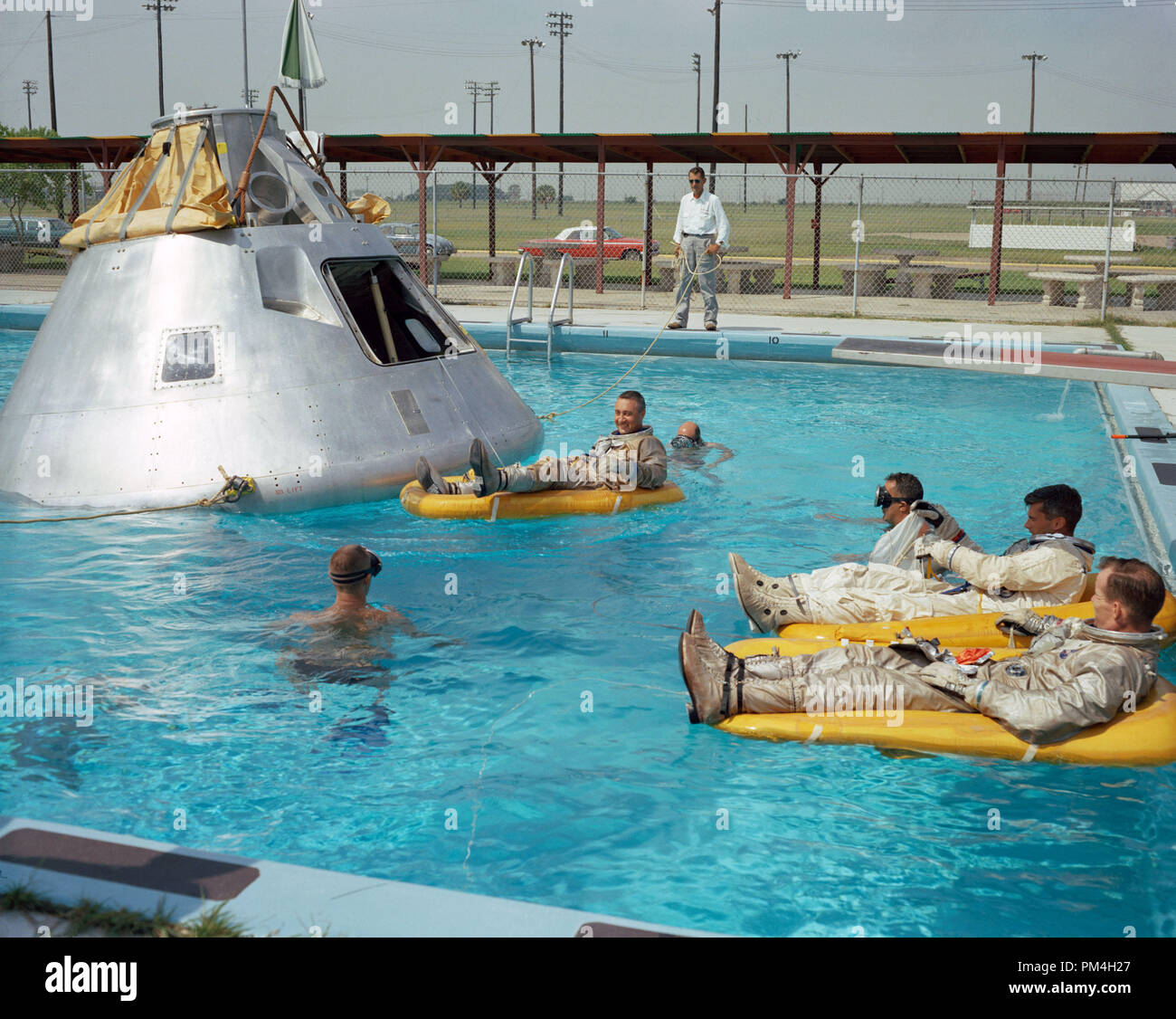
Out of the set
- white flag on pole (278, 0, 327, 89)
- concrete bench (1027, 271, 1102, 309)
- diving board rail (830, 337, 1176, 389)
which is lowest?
diving board rail (830, 337, 1176, 389)

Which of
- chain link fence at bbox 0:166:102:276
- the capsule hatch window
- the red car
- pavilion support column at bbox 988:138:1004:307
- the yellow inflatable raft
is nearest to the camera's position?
the yellow inflatable raft

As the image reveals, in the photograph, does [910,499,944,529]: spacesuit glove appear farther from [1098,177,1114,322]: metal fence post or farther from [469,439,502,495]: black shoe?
[1098,177,1114,322]: metal fence post

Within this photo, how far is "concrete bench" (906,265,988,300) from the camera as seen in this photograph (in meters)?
24.6

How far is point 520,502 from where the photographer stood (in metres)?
8.53

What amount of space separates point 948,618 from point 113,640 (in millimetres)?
4528

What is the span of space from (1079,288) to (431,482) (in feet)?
60.6

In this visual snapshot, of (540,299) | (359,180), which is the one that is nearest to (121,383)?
(540,299)

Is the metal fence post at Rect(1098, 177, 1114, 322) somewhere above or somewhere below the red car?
below

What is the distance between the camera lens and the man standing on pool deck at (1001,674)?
4.69 metres

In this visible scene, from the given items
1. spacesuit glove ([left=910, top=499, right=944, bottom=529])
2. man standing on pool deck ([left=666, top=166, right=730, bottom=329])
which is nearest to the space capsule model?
spacesuit glove ([left=910, top=499, right=944, bottom=529])

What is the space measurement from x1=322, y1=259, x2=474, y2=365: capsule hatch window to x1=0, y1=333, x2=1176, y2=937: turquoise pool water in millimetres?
1409
